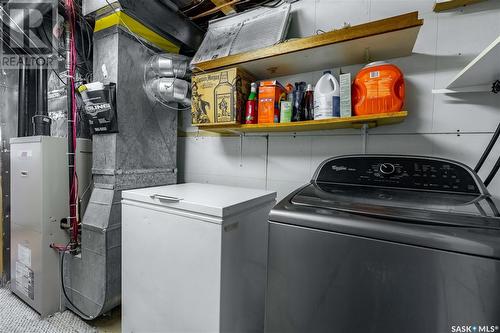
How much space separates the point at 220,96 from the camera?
1.59 m

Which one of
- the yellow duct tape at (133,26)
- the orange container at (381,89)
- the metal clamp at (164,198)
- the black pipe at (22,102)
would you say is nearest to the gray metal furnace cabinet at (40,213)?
the black pipe at (22,102)

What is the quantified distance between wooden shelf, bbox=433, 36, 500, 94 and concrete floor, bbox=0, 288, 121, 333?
2.77 metres

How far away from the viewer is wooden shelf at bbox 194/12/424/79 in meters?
1.16

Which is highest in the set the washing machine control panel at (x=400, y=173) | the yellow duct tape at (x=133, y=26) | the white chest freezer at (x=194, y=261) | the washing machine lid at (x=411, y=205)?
the yellow duct tape at (x=133, y=26)

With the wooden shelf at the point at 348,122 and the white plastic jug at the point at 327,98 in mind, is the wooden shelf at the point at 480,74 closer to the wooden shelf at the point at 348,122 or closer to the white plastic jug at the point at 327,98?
the wooden shelf at the point at 348,122

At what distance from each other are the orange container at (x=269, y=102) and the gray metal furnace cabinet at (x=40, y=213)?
174 cm

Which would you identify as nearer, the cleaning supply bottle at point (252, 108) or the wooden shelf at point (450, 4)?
the wooden shelf at point (450, 4)

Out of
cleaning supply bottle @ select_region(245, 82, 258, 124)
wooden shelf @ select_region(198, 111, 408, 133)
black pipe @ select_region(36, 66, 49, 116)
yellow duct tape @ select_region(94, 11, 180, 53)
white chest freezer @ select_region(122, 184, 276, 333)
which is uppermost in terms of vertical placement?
yellow duct tape @ select_region(94, 11, 180, 53)

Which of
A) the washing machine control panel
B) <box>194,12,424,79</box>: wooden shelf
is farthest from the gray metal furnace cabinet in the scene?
the washing machine control panel

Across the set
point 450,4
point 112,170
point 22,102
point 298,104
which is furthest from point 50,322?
point 450,4

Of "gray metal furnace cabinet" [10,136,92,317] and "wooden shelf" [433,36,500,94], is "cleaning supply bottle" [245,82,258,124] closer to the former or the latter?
"wooden shelf" [433,36,500,94]

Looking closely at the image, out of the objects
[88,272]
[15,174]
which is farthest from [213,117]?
[15,174]

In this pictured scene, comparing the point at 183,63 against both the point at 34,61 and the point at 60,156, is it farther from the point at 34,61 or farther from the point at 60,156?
the point at 34,61

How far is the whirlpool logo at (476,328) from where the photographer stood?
0.57m
